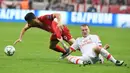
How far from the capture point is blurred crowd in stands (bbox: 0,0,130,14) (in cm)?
3875

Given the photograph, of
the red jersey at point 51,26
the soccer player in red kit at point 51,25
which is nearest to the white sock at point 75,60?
the soccer player in red kit at point 51,25

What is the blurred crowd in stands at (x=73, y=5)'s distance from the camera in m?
38.8

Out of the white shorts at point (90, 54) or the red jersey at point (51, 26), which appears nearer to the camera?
the white shorts at point (90, 54)

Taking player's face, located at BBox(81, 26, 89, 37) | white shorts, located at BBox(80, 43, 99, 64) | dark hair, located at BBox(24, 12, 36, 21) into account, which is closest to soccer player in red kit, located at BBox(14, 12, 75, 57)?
dark hair, located at BBox(24, 12, 36, 21)

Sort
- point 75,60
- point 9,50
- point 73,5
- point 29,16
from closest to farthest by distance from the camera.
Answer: point 75,60 < point 29,16 < point 9,50 < point 73,5

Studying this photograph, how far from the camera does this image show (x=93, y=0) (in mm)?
40156

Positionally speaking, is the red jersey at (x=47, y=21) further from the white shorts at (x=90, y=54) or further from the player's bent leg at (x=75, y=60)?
the white shorts at (x=90, y=54)

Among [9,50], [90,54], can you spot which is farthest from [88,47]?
[9,50]

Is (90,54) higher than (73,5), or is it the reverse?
(90,54)

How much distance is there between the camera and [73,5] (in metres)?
39.1

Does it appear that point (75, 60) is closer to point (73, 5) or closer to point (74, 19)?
point (74, 19)

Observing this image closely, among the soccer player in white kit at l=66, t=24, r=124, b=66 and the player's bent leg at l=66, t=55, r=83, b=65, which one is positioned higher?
the soccer player in white kit at l=66, t=24, r=124, b=66

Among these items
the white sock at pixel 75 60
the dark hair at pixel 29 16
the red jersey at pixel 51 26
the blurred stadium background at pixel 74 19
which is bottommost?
the blurred stadium background at pixel 74 19

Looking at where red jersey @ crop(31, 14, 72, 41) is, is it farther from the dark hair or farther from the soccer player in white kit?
the soccer player in white kit
